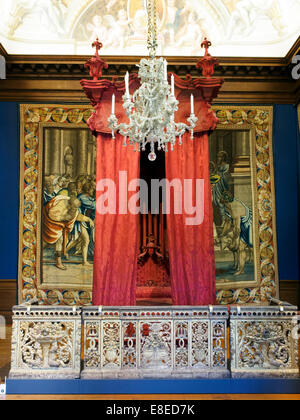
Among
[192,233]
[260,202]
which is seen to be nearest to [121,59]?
[260,202]

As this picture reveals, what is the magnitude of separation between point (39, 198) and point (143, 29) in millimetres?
2984

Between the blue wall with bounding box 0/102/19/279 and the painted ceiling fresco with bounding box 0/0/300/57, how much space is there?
1038mm

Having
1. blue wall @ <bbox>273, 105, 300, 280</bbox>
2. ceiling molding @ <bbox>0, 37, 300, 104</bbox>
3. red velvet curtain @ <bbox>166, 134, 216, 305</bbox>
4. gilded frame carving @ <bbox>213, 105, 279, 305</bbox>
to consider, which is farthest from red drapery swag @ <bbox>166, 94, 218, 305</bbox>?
blue wall @ <bbox>273, 105, 300, 280</bbox>

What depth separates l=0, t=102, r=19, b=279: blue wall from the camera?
223 inches

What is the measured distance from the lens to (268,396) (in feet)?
9.78

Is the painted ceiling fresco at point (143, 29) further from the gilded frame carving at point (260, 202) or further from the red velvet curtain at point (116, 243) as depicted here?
the red velvet curtain at point (116, 243)

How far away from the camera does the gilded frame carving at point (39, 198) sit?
18.4 feet

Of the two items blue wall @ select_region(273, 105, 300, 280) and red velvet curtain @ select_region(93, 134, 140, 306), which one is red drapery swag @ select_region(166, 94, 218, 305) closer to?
red velvet curtain @ select_region(93, 134, 140, 306)

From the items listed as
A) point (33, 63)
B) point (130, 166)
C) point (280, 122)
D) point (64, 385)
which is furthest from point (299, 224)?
point (33, 63)

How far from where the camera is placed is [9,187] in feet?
18.9

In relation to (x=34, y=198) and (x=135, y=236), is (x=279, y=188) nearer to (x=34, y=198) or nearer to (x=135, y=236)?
(x=135, y=236)

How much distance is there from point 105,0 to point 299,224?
14.6 ft
